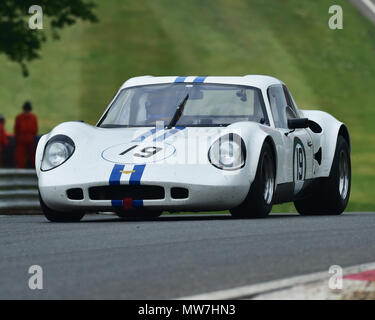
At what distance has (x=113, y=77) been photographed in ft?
157

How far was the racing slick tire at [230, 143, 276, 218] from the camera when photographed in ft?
31.7

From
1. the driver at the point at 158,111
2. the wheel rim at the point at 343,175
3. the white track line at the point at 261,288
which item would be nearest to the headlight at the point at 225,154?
the driver at the point at 158,111

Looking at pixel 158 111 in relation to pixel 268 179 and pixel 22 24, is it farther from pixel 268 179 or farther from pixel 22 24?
pixel 22 24

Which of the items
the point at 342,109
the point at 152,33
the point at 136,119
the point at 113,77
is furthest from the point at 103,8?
the point at 136,119

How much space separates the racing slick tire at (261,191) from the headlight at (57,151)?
5.13 ft

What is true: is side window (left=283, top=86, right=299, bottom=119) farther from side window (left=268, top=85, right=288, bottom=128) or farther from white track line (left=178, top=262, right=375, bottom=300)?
white track line (left=178, top=262, right=375, bottom=300)

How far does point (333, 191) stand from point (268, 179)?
5.94ft

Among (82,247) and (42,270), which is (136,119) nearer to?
(82,247)

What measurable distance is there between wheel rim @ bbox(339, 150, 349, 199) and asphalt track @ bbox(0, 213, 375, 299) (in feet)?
6.42

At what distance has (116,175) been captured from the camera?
31.0ft

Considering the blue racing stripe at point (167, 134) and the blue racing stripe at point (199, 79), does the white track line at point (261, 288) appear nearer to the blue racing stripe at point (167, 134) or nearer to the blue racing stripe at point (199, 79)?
the blue racing stripe at point (167, 134)

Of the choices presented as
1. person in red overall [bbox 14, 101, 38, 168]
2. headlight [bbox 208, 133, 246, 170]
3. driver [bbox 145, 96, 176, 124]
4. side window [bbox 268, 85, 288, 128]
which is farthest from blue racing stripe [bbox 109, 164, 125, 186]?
person in red overall [bbox 14, 101, 38, 168]

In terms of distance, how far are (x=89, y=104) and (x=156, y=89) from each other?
34459mm

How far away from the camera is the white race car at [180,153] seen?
948cm
